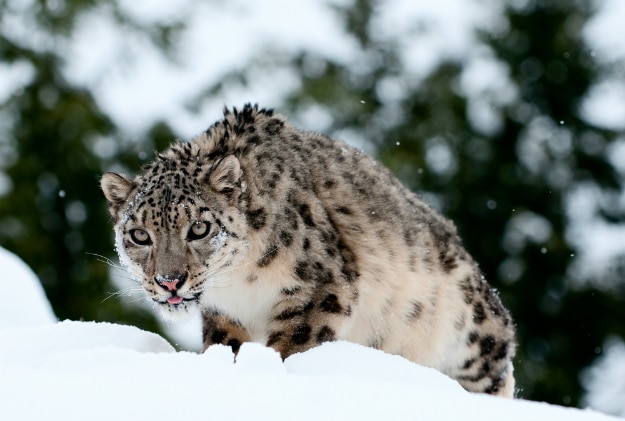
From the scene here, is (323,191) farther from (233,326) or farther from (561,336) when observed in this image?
(561,336)

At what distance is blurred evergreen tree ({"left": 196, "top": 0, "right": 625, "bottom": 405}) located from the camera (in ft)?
65.7

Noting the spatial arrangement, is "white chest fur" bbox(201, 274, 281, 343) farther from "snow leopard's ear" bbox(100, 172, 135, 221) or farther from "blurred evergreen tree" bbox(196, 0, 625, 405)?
"blurred evergreen tree" bbox(196, 0, 625, 405)

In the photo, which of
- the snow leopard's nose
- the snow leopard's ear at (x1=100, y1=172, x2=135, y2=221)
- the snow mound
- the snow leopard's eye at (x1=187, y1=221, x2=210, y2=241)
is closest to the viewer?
the snow leopard's nose

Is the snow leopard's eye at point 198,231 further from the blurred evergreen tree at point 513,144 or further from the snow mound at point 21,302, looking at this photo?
the blurred evergreen tree at point 513,144

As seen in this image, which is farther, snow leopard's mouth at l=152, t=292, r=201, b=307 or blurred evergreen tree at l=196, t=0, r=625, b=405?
blurred evergreen tree at l=196, t=0, r=625, b=405

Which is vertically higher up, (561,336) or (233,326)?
(233,326)

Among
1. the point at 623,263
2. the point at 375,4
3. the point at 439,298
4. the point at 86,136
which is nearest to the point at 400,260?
the point at 439,298

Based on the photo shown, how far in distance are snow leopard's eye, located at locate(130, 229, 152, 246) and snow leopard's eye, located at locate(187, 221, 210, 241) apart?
25 cm

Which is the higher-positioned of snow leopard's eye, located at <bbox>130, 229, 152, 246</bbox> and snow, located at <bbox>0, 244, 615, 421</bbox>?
snow leopard's eye, located at <bbox>130, 229, 152, 246</bbox>

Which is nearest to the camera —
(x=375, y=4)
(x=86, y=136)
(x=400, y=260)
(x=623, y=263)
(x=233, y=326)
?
(x=233, y=326)

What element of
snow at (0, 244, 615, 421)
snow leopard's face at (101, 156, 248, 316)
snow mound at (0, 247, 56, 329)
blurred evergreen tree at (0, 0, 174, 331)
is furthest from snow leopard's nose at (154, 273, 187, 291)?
blurred evergreen tree at (0, 0, 174, 331)

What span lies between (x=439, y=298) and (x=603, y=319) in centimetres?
1356

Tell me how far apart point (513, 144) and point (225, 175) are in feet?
52.9

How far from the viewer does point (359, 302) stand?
6969 mm
